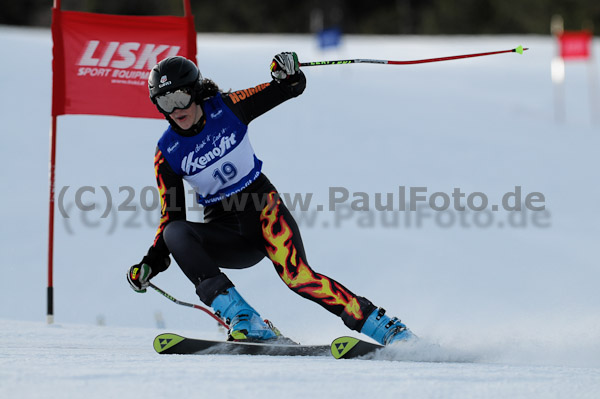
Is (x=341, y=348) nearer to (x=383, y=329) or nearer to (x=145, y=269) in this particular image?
(x=383, y=329)

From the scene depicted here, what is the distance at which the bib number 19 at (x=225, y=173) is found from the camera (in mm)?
3564

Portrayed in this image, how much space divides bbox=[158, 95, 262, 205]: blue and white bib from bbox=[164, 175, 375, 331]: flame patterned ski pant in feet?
0.22

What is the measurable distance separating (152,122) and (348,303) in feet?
26.9

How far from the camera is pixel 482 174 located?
9516 millimetres

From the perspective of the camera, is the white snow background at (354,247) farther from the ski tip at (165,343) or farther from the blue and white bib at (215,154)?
the blue and white bib at (215,154)

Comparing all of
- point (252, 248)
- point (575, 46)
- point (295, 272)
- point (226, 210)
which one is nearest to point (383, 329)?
point (295, 272)

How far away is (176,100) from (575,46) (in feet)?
38.8

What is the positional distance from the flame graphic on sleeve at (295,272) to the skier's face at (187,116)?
1.61 ft

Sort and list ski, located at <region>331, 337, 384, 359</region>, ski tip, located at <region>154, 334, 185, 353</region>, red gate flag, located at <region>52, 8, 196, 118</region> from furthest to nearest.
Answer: red gate flag, located at <region>52, 8, 196, 118</region> < ski tip, located at <region>154, 334, 185, 353</region> < ski, located at <region>331, 337, 384, 359</region>

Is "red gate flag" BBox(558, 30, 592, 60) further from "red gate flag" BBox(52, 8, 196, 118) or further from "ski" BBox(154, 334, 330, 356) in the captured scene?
"ski" BBox(154, 334, 330, 356)

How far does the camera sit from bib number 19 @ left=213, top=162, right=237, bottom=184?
3.56 metres

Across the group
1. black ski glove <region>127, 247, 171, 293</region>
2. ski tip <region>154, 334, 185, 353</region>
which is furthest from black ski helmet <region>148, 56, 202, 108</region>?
ski tip <region>154, 334, 185, 353</region>

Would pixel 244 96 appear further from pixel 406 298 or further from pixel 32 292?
pixel 32 292

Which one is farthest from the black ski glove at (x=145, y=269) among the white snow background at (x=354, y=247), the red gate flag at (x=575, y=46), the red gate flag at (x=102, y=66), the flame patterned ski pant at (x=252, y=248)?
the red gate flag at (x=575, y=46)
